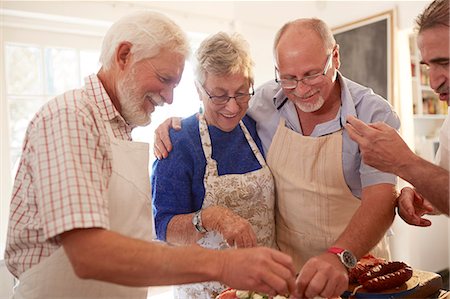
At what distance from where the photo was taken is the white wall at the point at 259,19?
113 inches

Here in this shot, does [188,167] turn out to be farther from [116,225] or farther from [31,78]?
[31,78]

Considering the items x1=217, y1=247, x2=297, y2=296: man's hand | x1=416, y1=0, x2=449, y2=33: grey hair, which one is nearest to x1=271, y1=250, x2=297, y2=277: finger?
x1=217, y1=247, x2=297, y2=296: man's hand

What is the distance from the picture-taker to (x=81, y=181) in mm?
870

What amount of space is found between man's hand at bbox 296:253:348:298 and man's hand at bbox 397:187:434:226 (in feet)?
1.16

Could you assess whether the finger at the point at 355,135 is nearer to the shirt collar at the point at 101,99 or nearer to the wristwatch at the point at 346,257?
the wristwatch at the point at 346,257

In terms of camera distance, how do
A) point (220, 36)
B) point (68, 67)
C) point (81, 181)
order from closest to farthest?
point (81, 181)
point (220, 36)
point (68, 67)

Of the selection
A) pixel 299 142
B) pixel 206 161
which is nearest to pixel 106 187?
pixel 206 161

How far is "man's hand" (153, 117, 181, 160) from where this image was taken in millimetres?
1490

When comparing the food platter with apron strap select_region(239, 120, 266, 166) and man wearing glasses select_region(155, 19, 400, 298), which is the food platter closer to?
man wearing glasses select_region(155, 19, 400, 298)

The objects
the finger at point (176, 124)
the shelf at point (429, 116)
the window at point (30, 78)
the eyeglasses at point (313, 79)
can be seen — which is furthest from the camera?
the shelf at point (429, 116)

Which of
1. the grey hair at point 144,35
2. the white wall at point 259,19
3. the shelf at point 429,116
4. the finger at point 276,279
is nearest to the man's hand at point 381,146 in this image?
the finger at point 276,279

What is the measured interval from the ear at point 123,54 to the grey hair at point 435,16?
2.58ft

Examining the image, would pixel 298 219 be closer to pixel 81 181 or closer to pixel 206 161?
pixel 206 161

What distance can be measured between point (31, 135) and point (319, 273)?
792 mm
